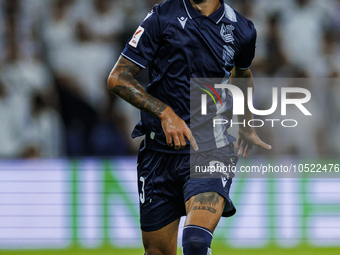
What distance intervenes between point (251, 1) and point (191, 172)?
4.18m

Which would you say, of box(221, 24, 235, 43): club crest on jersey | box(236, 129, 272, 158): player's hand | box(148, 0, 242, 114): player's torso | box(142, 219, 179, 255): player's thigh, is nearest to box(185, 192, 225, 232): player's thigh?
box(142, 219, 179, 255): player's thigh

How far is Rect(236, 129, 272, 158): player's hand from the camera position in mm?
3904

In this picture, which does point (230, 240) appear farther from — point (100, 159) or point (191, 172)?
point (191, 172)

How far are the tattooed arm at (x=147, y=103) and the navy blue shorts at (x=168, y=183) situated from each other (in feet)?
0.84

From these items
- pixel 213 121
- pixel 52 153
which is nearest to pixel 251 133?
pixel 213 121

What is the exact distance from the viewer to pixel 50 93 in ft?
20.9

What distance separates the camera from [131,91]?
10.3 ft

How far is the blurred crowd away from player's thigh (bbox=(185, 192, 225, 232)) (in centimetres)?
319

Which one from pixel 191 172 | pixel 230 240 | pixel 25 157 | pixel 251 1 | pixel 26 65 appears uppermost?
pixel 251 1

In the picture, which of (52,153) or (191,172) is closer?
(191,172)

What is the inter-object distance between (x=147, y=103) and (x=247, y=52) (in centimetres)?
91

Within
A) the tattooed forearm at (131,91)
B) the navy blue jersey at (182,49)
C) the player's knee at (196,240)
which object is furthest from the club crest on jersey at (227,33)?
the player's knee at (196,240)

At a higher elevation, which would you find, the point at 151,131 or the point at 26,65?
the point at 26,65

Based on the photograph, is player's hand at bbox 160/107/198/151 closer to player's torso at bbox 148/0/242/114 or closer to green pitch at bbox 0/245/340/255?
player's torso at bbox 148/0/242/114
